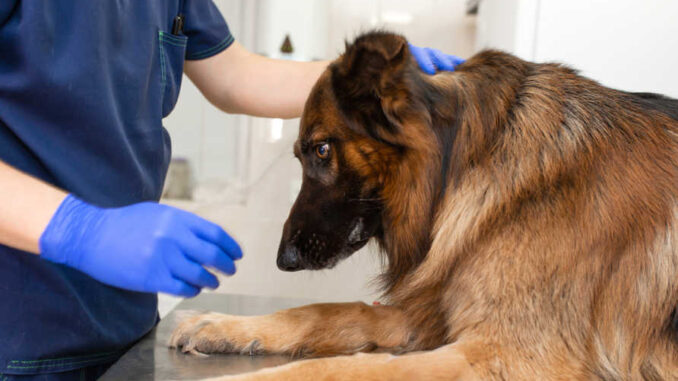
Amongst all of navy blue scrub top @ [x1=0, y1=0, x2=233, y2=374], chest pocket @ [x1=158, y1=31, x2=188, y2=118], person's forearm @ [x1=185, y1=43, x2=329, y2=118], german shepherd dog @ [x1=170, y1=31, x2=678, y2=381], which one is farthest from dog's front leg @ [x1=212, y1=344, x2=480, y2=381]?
person's forearm @ [x1=185, y1=43, x2=329, y2=118]

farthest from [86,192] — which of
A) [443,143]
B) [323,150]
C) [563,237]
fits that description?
[563,237]

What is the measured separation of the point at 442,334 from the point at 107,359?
0.73 meters

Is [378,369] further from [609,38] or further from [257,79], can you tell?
[609,38]

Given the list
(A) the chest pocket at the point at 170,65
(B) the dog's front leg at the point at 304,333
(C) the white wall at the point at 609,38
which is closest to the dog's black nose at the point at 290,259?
(B) the dog's front leg at the point at 304,333

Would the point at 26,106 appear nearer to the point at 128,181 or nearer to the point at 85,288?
the point at 128,181

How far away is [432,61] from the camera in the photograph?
1295 millimetres

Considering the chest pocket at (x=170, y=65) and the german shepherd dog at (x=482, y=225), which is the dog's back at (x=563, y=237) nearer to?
the german shepherd dog at (x=482, y=225)

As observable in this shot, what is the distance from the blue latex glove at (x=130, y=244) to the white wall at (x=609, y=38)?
50.6 inches

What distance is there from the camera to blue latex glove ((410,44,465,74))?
4.05 feet

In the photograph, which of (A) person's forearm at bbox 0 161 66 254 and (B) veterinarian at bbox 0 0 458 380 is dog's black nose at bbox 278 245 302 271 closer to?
(B) veterinarian at bbox 0 0 458 380

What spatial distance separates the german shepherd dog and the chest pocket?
0.36 m

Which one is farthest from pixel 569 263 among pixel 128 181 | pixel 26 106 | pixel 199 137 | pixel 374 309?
pixel 199 137

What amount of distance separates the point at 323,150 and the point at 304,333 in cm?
40

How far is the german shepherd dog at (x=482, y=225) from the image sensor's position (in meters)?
1.00
